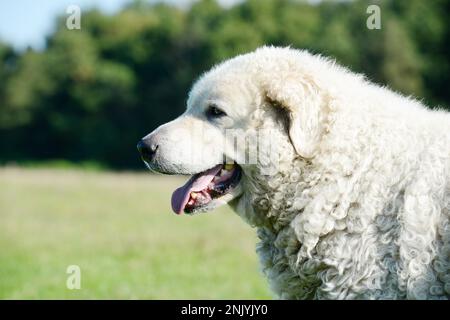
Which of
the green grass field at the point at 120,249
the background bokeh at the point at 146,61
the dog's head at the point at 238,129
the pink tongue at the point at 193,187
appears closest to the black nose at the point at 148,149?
the dog's head at the point at 238,129

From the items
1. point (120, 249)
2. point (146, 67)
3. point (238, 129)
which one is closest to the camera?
point (238, 129)

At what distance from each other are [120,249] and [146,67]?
45.9 metres

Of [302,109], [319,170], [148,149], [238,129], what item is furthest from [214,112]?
[319,170]

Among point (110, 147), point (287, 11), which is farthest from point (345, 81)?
point (287, 11)

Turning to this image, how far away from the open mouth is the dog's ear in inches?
21.1

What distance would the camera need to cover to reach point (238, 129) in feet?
14.9

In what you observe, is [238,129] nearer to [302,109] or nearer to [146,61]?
[302,109]

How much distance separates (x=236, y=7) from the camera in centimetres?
6219

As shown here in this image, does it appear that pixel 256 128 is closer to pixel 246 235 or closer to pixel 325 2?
pixel 246 235

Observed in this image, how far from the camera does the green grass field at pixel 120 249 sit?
803 cm

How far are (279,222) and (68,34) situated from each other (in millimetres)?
53014

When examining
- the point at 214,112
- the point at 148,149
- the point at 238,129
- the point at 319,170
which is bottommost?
the point at 319,170

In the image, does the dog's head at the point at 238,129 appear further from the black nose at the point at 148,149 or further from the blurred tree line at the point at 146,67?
the blurred tree line at the point at 146,67

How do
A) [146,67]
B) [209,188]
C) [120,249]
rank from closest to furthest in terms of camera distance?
[209,188]
[120,249]
[146,67]
